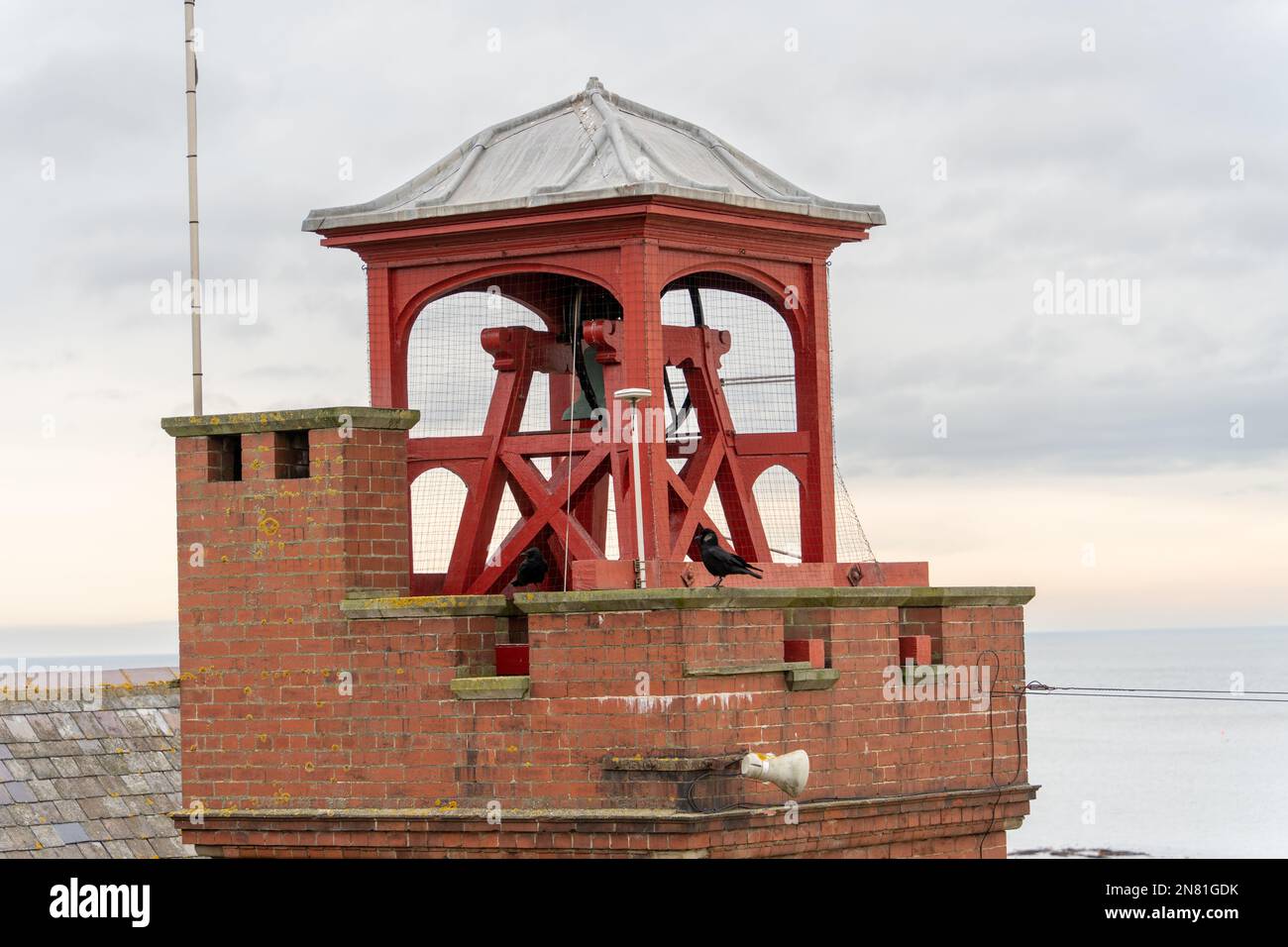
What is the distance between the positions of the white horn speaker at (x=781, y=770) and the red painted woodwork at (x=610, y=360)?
2701 mm

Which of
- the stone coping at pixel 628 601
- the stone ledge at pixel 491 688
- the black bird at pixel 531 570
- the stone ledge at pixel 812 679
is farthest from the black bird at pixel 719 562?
the stone ledge at pixel 491 688

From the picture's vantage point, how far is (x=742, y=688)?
2289 cm

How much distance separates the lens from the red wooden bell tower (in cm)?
2469

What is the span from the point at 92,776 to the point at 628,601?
32.8ft

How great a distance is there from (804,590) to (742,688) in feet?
4.63

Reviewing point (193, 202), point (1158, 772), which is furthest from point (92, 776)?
point (1158, 772)

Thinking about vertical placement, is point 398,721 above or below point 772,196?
below

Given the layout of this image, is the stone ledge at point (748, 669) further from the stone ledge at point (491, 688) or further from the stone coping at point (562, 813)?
the stone ledge at point (491, 688)

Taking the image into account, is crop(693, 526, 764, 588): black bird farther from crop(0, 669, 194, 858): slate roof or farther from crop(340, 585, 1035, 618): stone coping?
crop(0, 669, 194, 858): slate roof

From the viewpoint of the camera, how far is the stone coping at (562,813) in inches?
878

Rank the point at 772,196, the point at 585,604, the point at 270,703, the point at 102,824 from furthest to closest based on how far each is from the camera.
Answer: the point at 102,824 → the point at 772,196 → the point at 270,703 → the point at 585,604

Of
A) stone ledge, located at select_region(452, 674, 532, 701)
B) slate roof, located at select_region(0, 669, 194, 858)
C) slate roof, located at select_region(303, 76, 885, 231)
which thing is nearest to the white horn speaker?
stone ledge, located at select_region(452, 674, 532, 701)

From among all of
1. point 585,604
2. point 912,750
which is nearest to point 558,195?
point 585,604
